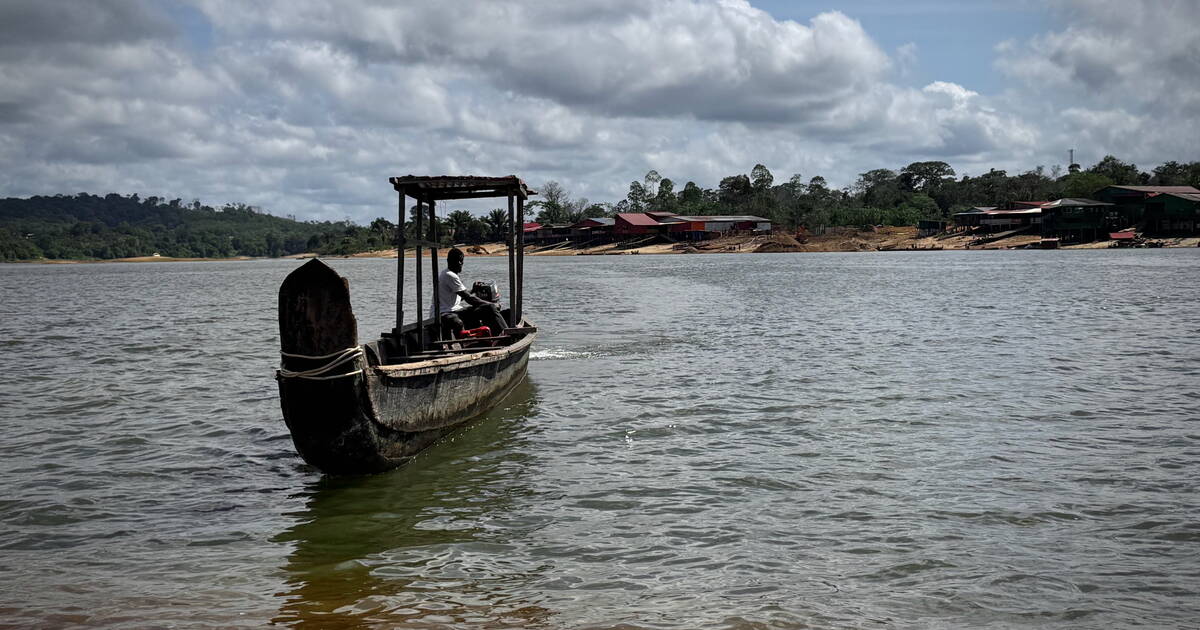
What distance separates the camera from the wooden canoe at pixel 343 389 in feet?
25.1

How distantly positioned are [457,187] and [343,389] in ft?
19.0

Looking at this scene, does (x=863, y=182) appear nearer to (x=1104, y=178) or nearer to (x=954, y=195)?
(x=954, y=195)

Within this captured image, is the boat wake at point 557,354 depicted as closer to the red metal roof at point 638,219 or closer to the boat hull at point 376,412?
the boat hull at point 376,412

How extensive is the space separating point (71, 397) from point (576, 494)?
10.3m

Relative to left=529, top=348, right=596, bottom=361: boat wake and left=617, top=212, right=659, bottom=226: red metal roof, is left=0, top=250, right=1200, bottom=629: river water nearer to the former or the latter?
left=529, top=348, right=596, bottom=361: boat wake

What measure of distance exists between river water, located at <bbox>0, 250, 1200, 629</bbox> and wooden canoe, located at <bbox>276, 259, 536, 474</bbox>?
0.40 meters

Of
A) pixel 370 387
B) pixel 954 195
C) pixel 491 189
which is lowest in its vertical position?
pixel 370 387

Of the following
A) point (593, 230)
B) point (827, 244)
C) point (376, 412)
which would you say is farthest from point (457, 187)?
point (593, 230)

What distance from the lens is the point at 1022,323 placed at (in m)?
23.7

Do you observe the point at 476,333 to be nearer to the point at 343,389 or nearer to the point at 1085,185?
the point at 343,389

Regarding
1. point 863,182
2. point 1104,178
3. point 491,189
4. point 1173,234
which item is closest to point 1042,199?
point 1104,178

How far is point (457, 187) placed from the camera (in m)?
13.1

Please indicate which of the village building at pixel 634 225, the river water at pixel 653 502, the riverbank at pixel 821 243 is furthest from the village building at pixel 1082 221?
the river water at pixel 653 502

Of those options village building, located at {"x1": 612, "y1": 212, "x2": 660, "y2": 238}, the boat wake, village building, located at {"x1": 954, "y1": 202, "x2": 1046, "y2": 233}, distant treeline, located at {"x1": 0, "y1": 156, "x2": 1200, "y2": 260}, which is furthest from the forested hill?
the boat wake
